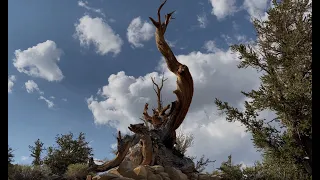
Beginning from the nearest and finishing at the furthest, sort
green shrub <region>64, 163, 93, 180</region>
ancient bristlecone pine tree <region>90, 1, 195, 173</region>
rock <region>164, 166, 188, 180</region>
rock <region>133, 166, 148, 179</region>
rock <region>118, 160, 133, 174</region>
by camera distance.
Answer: rock <region>133, 166, 148, 179</region> < rock <region>118, 160, 133, 174</region> < rock <region>164, 166, 188, 180</region> < ancient bristlecone pine tree <region>90, 1, 195, 173</region> < green shrub <region>64, 163, 93, 180</region>

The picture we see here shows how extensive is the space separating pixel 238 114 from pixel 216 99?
0.86 m

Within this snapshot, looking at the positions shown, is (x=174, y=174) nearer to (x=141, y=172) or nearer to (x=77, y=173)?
(x=141, y=172)

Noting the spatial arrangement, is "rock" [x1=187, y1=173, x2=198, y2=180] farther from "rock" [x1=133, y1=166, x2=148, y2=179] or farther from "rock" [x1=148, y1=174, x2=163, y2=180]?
"rock" [x1=133, y1=166, x2=148, y2=179]

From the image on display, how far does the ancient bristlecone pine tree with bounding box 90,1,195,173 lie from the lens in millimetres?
7902

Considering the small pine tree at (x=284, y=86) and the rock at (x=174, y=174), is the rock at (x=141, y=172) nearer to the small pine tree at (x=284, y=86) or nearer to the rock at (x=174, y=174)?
the rock at (x=174, y=174)

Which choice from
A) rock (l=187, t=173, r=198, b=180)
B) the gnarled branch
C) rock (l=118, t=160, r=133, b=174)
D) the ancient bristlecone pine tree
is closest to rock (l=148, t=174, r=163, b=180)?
rock (l=118, t=160, r=133, b=174)

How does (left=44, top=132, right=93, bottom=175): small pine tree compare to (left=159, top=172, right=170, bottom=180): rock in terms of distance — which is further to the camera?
(left=44, top=132, right=93, bottom=175): small pine tree

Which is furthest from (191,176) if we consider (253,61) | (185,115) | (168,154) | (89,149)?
(89,149)

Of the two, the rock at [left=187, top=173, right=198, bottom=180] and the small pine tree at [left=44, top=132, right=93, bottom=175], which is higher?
the small pine tree at [left=44, top=132, right=93, bottom=175]

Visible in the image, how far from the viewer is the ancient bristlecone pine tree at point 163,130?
790cm

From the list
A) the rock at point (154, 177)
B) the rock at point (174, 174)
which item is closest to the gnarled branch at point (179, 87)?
the rock at point (174, 174)

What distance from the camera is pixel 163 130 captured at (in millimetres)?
9312
